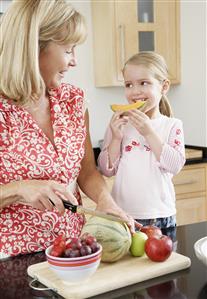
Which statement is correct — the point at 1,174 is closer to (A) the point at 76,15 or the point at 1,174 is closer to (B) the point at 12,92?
(B) the point at 12,92

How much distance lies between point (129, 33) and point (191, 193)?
113 cm

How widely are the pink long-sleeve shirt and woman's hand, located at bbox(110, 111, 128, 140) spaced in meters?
0.07

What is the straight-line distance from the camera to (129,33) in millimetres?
3156

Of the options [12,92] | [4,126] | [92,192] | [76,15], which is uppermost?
[76,15]

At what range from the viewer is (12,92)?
1512mm

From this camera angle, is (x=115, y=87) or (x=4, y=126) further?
(x=115, y=87)

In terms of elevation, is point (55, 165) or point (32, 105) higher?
point (32, 105)

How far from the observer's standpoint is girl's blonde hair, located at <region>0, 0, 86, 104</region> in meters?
1.48

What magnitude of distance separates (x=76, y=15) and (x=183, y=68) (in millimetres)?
2027

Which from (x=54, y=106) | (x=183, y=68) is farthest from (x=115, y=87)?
(x=54, y=106)

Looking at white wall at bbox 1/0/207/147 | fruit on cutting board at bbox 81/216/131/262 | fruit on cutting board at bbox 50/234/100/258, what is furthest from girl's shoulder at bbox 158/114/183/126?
white wall at bbox 1/0/207/147

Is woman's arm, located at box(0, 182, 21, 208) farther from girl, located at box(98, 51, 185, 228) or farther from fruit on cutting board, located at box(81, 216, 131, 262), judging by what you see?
girl, located at box(98, 51, 185, 228)

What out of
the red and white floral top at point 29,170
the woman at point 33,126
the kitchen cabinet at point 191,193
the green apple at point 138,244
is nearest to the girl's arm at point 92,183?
the woman at point 33,126

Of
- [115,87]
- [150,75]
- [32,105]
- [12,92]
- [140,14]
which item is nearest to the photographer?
[12,92]
